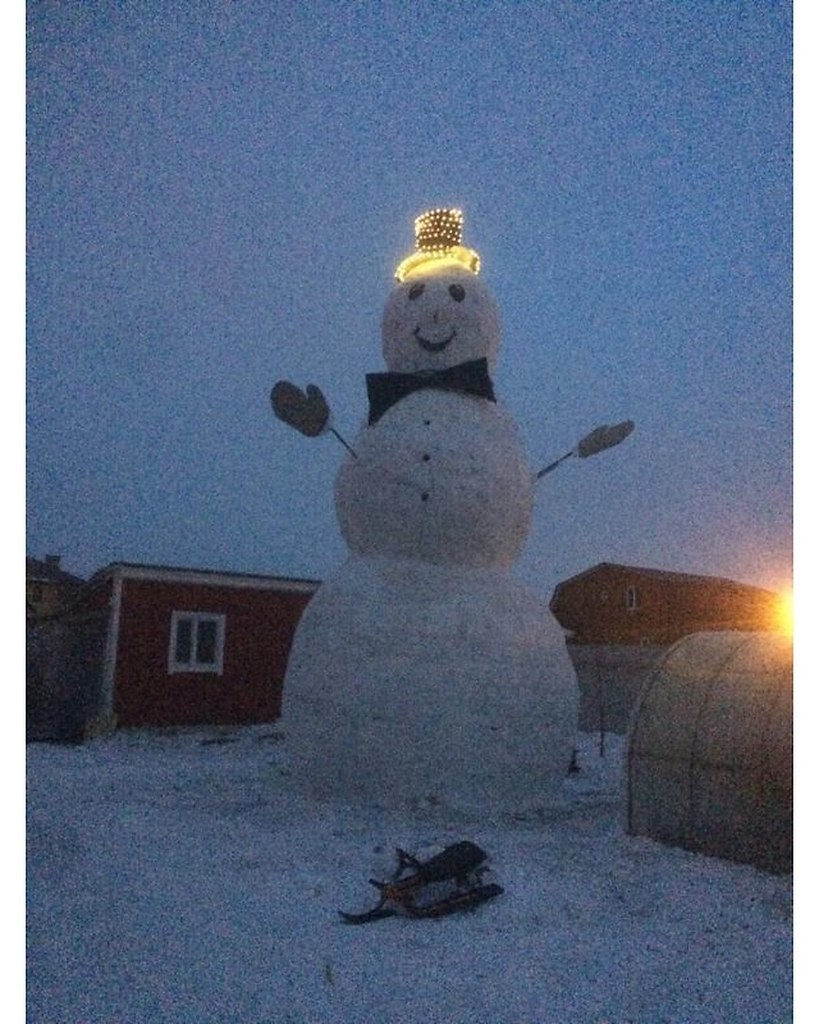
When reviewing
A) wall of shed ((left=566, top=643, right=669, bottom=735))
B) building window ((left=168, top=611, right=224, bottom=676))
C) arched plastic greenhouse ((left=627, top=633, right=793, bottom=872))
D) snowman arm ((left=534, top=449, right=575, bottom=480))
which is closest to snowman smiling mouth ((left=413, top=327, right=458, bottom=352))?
snowman arm ((left=534, top=449, right=575, bottom=480))

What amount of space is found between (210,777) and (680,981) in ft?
15.6

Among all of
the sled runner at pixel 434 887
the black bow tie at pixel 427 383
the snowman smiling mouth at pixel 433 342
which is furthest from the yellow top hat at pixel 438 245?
the sled runner at pixel 434 887

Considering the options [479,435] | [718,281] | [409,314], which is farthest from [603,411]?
[718,281]

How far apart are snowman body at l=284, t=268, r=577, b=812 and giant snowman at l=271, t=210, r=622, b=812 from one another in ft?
0.03

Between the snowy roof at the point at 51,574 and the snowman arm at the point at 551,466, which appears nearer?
the snowman arm at the point at 551,466

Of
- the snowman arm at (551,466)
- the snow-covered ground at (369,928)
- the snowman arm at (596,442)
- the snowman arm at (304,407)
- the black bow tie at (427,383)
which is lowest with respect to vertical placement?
the snow-covered ground at (369,928)

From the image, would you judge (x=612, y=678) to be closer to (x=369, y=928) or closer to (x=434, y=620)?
(x=434, y=620)

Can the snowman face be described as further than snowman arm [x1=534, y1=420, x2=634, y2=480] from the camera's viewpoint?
No

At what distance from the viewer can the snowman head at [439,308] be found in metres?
6.44

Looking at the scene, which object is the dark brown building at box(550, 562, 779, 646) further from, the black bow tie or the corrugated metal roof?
the black bow tie

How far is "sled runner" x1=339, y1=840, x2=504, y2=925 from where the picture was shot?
12.8 feet

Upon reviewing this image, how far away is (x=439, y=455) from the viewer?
20.1ft

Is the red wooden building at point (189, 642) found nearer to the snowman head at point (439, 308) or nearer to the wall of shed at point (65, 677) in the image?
the wall of shed at point (65, 677)

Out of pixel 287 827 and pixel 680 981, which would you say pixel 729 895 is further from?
pixel 287 827
